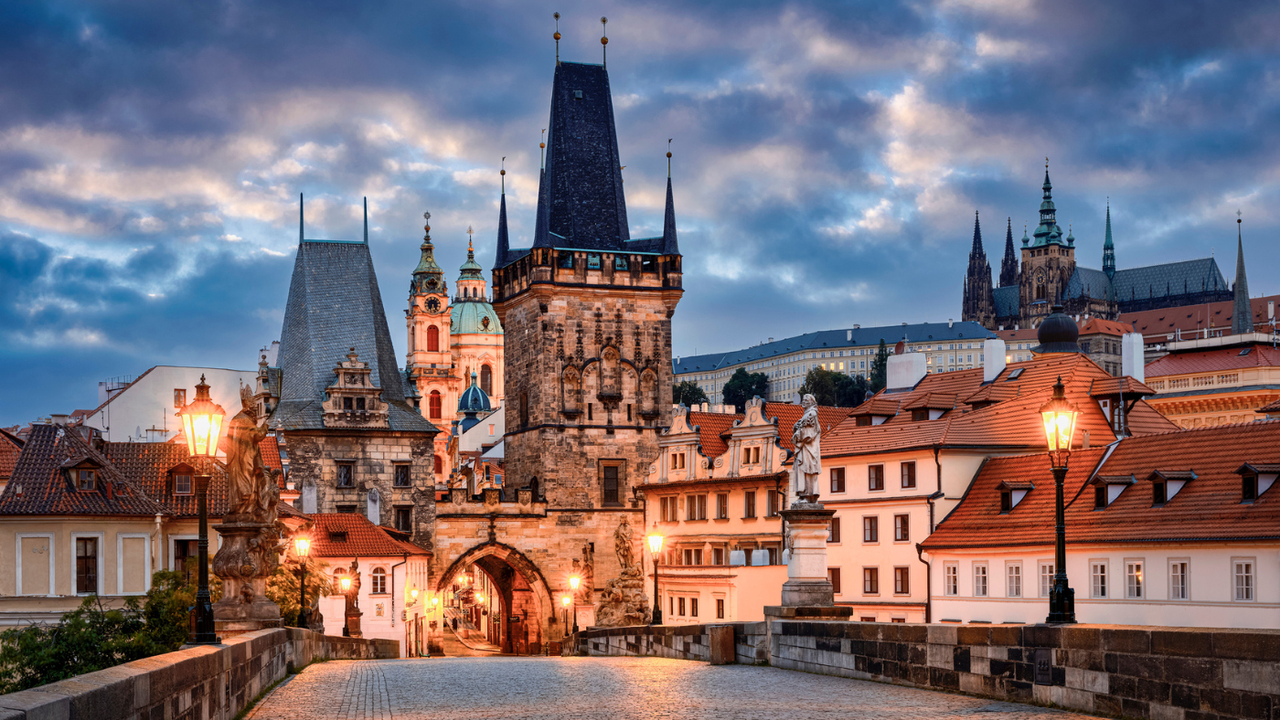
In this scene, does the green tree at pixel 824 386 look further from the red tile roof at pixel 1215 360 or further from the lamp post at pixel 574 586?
the lamp post at pixel 574 586

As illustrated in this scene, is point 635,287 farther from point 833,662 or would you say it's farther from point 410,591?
point 833,662

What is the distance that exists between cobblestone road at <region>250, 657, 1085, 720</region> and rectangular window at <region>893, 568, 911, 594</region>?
26406 millimetres

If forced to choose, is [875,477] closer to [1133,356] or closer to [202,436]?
[1133,356]

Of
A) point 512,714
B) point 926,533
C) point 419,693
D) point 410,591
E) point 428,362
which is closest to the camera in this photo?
point 512,714

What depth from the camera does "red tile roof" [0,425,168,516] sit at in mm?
45156

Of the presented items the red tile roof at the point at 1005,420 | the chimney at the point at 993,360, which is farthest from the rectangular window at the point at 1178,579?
the chimney at the point at 993,360

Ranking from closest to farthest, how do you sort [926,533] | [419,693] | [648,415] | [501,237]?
[419,693] < [926,533] < [648,415] < [501,237]

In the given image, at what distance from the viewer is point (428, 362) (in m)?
177

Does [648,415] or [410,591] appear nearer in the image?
[410,591]

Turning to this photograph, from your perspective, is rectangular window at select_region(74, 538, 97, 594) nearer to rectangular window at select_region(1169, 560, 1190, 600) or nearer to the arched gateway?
the arched gateway

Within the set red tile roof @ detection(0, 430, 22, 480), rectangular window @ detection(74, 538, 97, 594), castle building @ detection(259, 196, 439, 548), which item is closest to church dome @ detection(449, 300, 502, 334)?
castle building @ detection(259, 196, 439, 548)

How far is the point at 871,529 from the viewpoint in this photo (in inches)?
2039

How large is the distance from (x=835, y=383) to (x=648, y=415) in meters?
94.6

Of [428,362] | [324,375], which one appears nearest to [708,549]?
[324,375]
